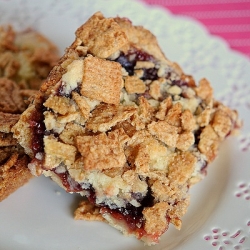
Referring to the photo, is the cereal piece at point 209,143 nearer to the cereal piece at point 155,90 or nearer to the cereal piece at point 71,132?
the cereal piece at point 155,90

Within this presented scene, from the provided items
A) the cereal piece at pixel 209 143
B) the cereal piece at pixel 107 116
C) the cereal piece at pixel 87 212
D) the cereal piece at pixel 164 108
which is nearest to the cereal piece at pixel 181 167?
the cereal piece at pixel 209 143

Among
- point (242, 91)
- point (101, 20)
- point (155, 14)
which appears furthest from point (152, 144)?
point (155, 14)

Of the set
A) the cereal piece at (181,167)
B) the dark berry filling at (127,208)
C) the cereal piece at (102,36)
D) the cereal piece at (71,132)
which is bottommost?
the dark berry filling at (127,208)

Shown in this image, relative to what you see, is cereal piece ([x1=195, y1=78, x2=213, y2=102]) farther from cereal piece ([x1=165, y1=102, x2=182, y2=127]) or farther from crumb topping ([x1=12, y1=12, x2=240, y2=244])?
cereal piece ([x1=165, y1=102, x2=182, y2=127])

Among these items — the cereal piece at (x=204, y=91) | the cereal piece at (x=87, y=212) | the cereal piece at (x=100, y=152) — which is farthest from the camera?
the cereal piece at (x=204, y=91)

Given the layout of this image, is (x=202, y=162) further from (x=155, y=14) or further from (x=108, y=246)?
Result: (x=155, y=14)
